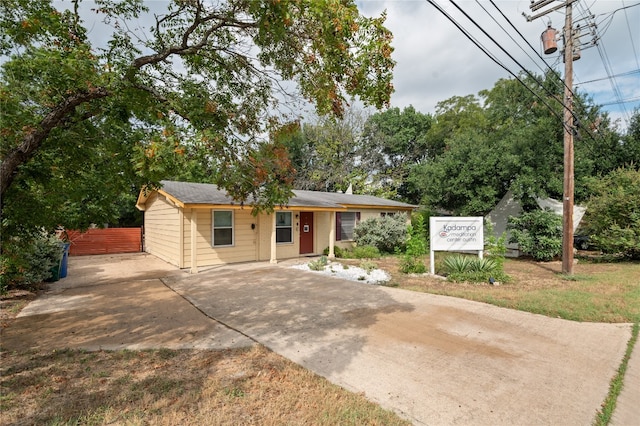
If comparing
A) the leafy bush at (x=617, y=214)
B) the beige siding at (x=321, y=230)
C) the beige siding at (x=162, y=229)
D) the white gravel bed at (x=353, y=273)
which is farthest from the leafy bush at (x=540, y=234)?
the beige siding at (x=162, y=229)

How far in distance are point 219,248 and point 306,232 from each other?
4236 mm

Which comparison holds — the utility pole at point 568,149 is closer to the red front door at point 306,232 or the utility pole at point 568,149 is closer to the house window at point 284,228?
the red front door at point 306,232

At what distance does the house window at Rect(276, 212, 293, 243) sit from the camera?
13.1 meters

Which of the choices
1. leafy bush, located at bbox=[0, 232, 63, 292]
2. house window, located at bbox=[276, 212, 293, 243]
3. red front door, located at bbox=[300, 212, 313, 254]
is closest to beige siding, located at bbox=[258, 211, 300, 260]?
house window, located at bbox=[276, 212, 293, 243]

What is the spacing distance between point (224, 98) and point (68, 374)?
410cm

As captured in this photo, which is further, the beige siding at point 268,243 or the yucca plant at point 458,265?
→ the beige siding at point 268,243

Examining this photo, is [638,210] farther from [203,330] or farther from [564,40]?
[203,330]

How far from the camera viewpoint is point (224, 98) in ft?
16.3

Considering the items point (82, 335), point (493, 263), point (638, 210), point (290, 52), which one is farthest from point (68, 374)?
point (638, 210)

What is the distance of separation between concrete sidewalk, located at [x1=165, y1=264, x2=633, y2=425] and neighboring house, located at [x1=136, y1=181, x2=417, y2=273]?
3.54 m

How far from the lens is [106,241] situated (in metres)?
15.5

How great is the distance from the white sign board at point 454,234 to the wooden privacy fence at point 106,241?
14.3 meters

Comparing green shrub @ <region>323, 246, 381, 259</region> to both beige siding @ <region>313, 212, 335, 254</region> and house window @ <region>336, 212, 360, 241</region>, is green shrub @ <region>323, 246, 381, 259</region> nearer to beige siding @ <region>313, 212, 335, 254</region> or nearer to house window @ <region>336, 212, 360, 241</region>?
beige siding @ <region>313, 212, 335, 254</region>

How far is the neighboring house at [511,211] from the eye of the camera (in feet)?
47.5
